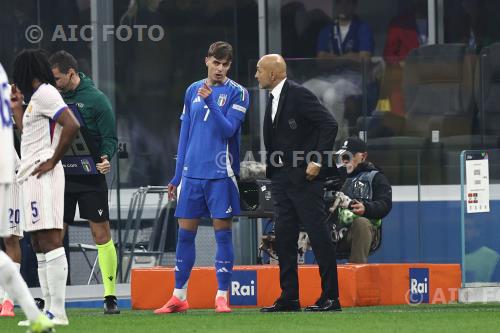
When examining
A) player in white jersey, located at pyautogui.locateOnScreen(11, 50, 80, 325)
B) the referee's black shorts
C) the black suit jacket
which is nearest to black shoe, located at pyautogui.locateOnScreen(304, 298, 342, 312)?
the black suit jacket

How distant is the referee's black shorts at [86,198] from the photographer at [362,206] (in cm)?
260

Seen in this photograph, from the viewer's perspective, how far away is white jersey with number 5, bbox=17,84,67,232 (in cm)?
1082

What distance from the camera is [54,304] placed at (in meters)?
10.9

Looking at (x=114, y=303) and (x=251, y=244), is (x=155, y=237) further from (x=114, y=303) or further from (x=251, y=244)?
(x=114, y=303)

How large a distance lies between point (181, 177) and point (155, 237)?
168 inches

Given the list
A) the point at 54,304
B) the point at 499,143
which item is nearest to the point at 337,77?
the point at 499,143

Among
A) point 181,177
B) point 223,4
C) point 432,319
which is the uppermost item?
point 223,4

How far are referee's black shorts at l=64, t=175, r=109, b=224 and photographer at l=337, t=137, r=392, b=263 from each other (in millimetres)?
2596

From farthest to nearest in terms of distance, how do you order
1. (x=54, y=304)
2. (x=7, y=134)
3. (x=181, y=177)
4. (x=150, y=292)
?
(x=150, y=292)
(x=181, y=177)
(x=54, y=304)
(x=7, y=134)

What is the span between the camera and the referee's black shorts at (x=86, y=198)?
40.4 feet

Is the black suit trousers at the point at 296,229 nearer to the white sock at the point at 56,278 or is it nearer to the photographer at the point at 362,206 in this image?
the white sock at the point at 56,278

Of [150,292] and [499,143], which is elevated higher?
[499,143]
